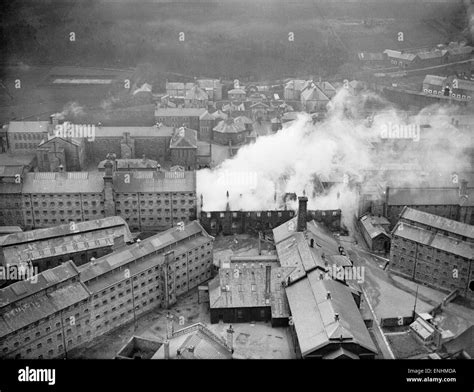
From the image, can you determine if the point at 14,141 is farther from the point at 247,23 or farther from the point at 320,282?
the point at 320,282

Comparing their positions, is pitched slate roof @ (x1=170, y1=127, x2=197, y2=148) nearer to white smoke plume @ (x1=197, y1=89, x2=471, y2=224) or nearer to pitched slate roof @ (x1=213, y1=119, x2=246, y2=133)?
white smoke plume @ (x1=197, y1=89, x2=471, y2=224)

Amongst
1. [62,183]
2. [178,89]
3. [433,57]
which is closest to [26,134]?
[62,183]

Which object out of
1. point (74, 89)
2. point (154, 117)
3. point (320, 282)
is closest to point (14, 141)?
point (74, 89)

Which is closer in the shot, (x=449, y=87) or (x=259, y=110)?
(x=449, y=87)

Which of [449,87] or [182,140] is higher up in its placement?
[449,87]

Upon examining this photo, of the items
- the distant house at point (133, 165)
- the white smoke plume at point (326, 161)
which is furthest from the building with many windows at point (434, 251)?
the distant house at point (133, 165)

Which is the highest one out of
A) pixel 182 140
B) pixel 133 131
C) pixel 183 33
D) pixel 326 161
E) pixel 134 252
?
pixel 183 33

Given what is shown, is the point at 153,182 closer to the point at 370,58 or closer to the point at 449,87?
the point at 370,58

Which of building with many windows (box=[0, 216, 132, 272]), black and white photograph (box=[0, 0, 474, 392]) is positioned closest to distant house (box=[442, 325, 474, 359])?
black and white photograph (box=[0, 0, 474, 392])
